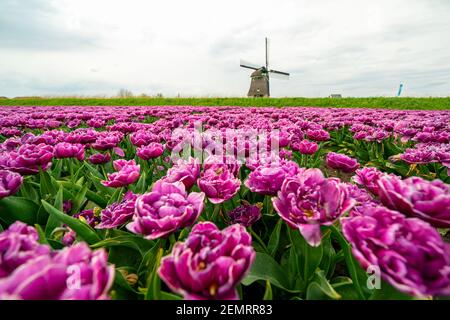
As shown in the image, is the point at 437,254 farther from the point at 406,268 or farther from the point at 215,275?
the point at 215,275

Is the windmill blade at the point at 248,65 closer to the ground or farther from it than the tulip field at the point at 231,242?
farther from it

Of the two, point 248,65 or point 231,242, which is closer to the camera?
point 231,242

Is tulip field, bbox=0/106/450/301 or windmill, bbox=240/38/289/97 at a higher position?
windmill, bbox=240/38/289/97

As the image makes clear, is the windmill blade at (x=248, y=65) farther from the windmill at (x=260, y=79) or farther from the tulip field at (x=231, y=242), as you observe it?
the tulip field at (x=231, y=242)

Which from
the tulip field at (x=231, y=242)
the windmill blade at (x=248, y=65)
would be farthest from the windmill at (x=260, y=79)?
the tulip field at (x=231, y=242)

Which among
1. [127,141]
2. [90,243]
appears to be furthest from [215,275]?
[127,141]

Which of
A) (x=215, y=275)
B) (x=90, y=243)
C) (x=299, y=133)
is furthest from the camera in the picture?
(x=299, y=133)

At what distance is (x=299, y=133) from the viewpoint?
359 cm

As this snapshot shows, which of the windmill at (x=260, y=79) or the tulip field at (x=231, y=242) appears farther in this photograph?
the windmill at (x=260, y=79)

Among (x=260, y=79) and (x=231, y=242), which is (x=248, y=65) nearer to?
(x=260, y=79)

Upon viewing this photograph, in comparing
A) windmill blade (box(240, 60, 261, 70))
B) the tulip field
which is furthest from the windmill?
the tulip field

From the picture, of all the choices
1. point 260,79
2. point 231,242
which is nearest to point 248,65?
point 260,79

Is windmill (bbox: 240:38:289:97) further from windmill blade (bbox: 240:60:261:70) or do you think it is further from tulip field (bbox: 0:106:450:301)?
tulip field (bbox: 0:106:450:301)
